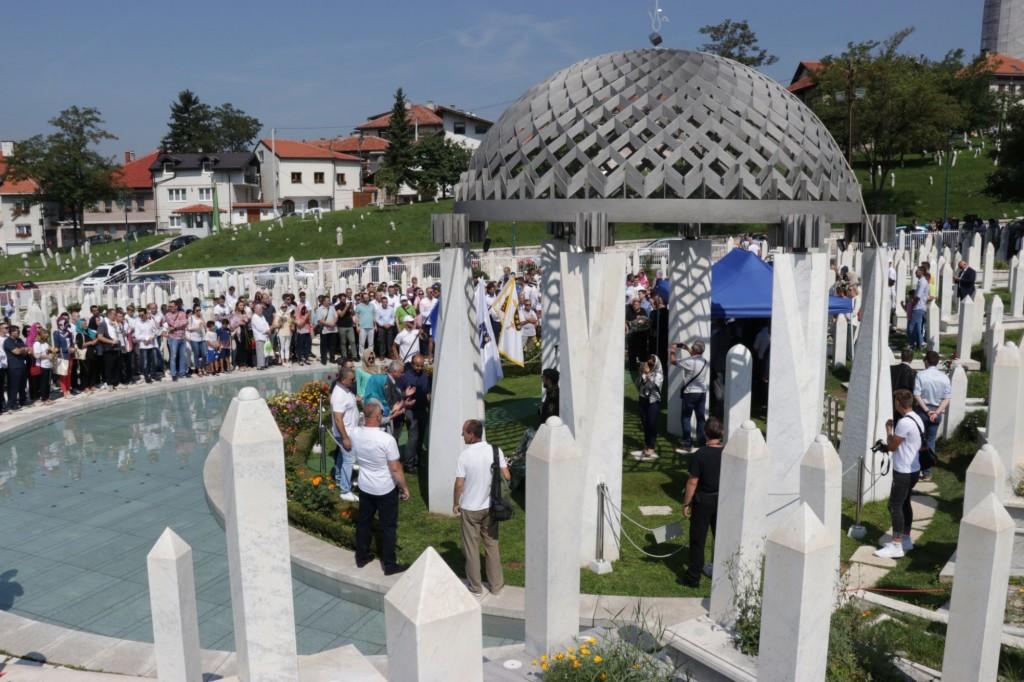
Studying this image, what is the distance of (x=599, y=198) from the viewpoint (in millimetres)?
8539

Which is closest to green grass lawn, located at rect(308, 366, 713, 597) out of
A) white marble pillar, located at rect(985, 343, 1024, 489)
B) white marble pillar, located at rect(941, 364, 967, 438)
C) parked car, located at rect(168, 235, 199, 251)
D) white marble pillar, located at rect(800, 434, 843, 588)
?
white marble pillar, located at rect(800, 434, 843, 588)

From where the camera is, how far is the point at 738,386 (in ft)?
33.2

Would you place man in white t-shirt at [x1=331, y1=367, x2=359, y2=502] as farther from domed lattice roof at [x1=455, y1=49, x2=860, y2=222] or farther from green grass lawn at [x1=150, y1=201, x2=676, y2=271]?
green grass lawn at [x1=150, y1=201, x2=676, y2=271]

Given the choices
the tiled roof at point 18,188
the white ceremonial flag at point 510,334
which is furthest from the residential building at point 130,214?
the white ceremonial flag at point 510,334

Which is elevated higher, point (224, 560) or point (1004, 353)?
point (1004, 353)

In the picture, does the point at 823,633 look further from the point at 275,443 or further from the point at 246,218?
the point at 246,218

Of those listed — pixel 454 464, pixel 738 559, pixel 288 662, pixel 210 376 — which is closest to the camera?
pixel 288 662

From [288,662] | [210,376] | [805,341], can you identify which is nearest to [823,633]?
[288,662]

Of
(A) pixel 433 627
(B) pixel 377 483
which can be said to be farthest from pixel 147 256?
(A) pixel 433 627

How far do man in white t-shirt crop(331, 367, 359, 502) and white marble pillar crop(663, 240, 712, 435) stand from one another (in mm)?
5170

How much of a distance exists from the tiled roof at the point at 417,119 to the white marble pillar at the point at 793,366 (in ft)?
251

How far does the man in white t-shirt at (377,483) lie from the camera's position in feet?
24.8

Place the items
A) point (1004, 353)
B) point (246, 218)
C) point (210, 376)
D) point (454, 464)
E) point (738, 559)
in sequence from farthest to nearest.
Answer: point (246, 218) → point (210, 376) → point (454, 464) → point (1004, 353) → point (738, 559)

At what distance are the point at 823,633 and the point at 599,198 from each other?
16.5 feet
